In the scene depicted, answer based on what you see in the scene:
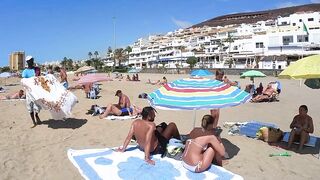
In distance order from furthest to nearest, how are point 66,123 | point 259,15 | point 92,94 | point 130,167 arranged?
point 259,15, point 92,94, point 66,123, point 130,167

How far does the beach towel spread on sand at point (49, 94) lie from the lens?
8.20 metres

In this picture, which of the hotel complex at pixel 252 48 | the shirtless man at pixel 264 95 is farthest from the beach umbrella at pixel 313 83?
the hotel complex at pixel 252 48

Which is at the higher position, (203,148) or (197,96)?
(197,96)

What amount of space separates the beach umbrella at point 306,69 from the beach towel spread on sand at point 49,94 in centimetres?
487

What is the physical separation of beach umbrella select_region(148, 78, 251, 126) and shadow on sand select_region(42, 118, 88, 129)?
3.68 meters

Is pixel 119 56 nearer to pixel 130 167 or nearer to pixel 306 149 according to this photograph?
pixel 306 149

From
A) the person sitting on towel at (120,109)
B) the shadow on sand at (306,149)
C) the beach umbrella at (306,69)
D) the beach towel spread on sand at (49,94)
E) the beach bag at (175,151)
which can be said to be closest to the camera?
the beach umbrella at (306,69)

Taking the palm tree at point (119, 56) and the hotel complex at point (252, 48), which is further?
the palm tree at point (119, 56)

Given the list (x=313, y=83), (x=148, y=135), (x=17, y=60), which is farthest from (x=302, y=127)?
(x=17, y=60)

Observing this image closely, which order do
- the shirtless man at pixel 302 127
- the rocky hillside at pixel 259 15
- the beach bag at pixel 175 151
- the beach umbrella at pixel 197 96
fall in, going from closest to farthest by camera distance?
the beach umbrella at pixel 197 96 < the beach bag at pixel 175 151 < the shirtless man at pixel 302 127 < the rocky hillside at pixel 259 15

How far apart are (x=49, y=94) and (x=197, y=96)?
13.5 ft

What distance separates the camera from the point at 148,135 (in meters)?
5.64

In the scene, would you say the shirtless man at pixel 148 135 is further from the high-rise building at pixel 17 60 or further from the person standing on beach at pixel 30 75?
the high-rise building at pixel 17 60

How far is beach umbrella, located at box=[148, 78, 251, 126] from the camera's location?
5371 mm
